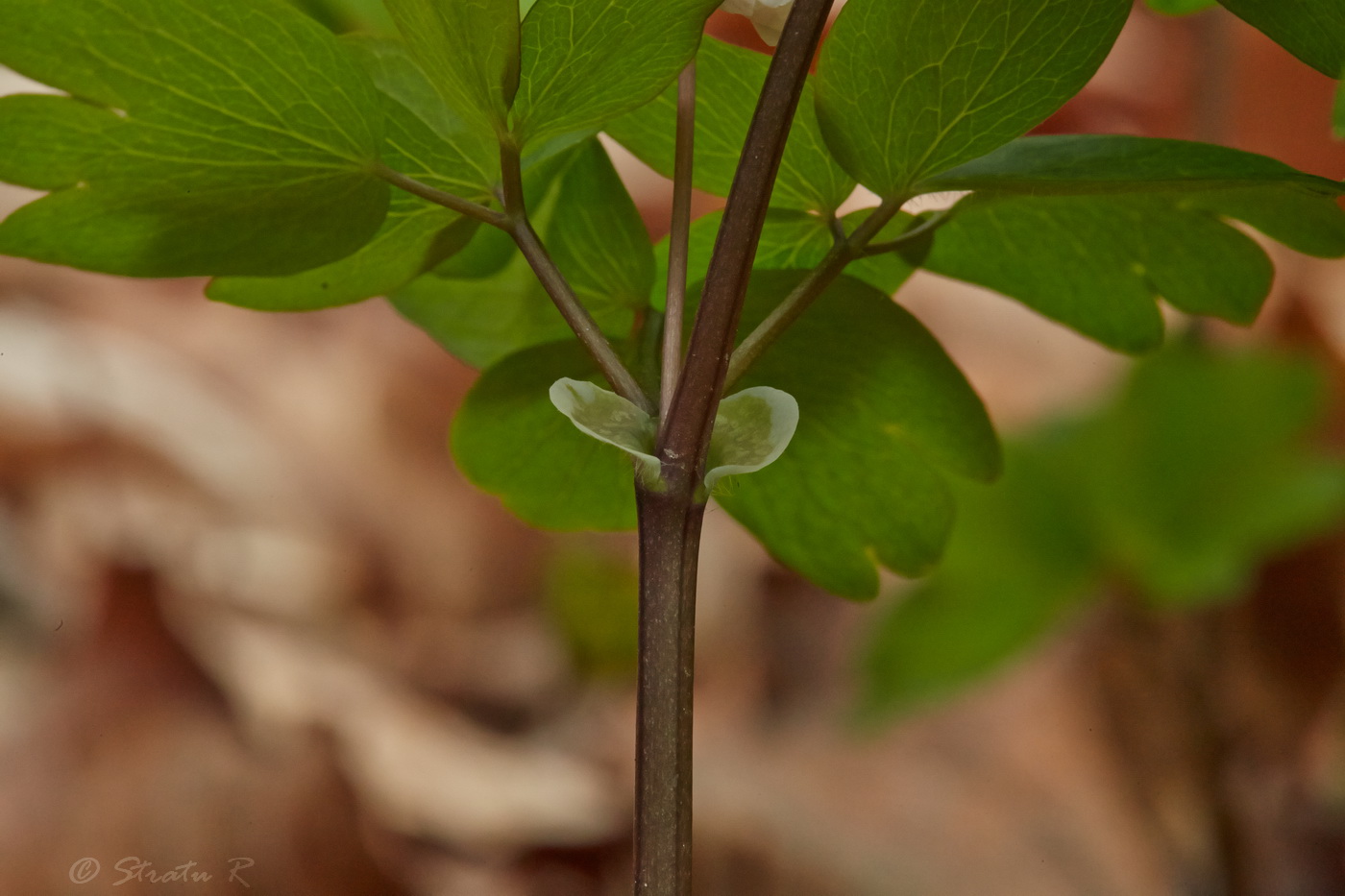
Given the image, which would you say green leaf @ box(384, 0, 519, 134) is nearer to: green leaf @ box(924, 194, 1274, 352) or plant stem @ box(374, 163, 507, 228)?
plant stem @ box(374, 163, 507, 228)

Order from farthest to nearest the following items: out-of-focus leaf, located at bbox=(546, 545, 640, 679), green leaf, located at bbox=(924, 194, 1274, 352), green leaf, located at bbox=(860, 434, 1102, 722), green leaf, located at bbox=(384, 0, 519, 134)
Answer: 1. out-of-focus leaf, located at bbox=(546, 545, 640, 679)
2. green leaf, located at bbox=(860, 434, 1102, 722)
3. green leaf, located at bbox=(924, 194, 1274, 352)
4. green leaf, located at bbox=(384, 0, 519, 134)

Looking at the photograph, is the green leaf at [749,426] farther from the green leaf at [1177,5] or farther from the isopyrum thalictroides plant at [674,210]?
the green leaf at [1177,5]

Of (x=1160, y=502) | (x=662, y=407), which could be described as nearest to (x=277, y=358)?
(x=1160, y=502)


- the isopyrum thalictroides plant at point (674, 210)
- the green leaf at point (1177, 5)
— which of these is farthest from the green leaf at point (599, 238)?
the green leaf at point (1177, 5)

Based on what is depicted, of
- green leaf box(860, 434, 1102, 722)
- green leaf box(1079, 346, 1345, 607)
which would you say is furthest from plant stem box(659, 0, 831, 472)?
green leaf box(1079, 346, 1345, 607)

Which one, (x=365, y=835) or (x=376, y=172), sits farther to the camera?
(x=365, y=835)

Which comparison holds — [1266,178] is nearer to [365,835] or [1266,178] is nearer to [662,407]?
[662,407]
